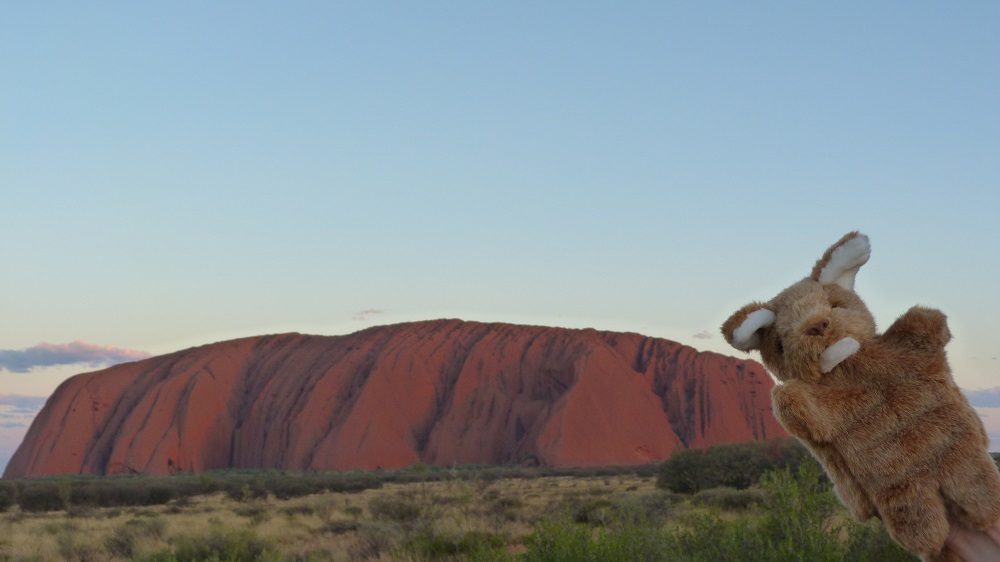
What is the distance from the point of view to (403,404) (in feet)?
219

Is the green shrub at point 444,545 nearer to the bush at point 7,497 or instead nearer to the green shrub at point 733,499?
the green shrub at point 733,499

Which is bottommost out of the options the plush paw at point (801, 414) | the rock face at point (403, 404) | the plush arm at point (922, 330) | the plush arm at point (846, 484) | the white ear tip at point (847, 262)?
the rock face at point (403, 404)

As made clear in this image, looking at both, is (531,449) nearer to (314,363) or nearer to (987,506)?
(314,363)

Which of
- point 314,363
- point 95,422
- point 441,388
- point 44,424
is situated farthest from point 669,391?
point 44,424

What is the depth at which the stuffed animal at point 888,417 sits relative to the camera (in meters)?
2.21

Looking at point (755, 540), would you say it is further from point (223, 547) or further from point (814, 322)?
point (223, 547)

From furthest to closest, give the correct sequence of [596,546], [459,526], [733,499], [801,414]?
[733,499] → [459,526] → [596,546] → [801,414]

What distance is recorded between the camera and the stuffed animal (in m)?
2.21

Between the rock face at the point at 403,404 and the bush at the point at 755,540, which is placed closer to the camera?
the bush at the point at 755,540

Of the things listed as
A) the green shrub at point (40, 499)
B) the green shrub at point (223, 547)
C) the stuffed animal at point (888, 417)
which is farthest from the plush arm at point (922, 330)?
the green shrub at point (40, 499)

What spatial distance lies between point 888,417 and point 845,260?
49cm

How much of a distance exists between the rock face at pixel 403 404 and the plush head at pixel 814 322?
57089mm

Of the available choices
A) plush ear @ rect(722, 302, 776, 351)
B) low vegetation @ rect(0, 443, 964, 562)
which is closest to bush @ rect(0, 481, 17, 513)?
low vegetation @ rect(0, 443, 964, 562)

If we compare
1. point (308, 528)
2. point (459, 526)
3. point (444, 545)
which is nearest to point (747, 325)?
point (459, 526)
